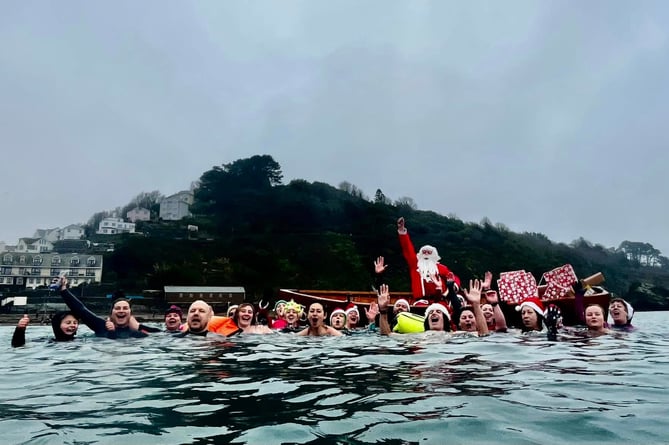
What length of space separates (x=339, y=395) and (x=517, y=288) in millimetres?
14711

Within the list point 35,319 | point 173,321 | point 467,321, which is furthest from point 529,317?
point 35,319

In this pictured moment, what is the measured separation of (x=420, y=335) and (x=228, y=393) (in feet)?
23.0

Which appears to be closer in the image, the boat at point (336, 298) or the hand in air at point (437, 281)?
the hand in air at point (437, 281)

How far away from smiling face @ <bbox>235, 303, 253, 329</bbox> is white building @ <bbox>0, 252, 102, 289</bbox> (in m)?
73.7

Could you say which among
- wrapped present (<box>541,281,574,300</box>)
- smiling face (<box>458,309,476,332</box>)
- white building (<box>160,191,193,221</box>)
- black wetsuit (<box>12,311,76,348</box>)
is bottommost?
black wetsuit (<box>12,311,76,348</box>)

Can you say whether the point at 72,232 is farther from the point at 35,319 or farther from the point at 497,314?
the point at 497,314

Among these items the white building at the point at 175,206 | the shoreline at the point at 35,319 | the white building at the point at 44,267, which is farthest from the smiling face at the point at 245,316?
the white building at the point at 175,206

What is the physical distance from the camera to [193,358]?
8.59m

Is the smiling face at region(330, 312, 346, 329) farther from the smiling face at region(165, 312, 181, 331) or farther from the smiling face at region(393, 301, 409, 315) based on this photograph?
the smiling face at region(165, 312, 181, 331)

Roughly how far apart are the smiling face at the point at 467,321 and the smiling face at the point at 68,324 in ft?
29.4

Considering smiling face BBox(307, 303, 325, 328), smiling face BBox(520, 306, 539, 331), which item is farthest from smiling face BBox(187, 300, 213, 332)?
smiling face BBox(520, 306, 539, 331)

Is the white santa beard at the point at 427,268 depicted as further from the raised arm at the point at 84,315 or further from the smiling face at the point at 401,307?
the raised arm at the point at 84,315

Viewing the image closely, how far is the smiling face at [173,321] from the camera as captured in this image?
42.7 feet

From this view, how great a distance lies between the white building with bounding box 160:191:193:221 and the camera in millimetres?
134625
